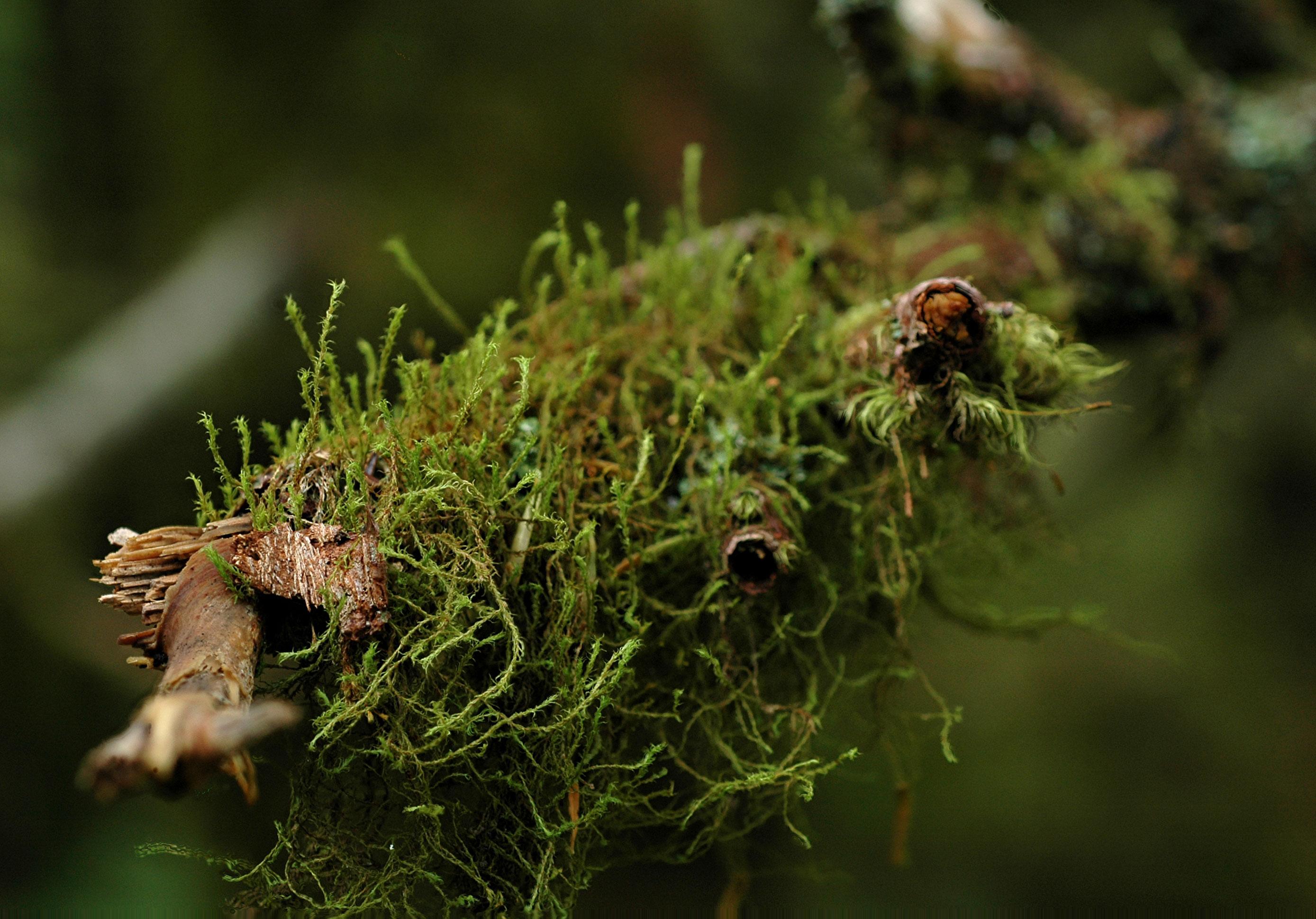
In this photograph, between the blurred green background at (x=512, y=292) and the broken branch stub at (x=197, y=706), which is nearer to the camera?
the broken branch stub at (x=197, y=706)

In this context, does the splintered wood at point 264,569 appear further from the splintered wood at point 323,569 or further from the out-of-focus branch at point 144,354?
the out-of-focus branch at point 144,354

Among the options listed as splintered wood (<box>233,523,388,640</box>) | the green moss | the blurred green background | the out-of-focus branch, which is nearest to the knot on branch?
the green moss

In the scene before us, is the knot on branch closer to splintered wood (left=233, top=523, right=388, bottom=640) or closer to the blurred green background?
splintered wood (left=233, top=523, right=388, bottom=640)

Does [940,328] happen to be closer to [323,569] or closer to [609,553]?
[609,553]

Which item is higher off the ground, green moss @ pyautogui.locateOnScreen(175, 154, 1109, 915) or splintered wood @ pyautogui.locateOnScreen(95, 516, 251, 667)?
splintered wood @ pyautogui.locateOnScreen(95, 516, 251, 667)

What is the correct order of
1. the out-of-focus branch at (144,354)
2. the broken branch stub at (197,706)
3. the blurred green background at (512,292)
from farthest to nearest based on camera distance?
1. the blurred green background at (512,292)
2. the out-of-focus branch at (144,354)
3. the broken branch stub at (197,706)

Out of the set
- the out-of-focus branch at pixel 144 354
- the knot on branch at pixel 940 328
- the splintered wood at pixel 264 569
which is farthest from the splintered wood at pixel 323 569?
the out-of-focus branch at pixel 144 354

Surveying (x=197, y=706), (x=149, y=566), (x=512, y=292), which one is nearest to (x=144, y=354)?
(x=512, y=292)
